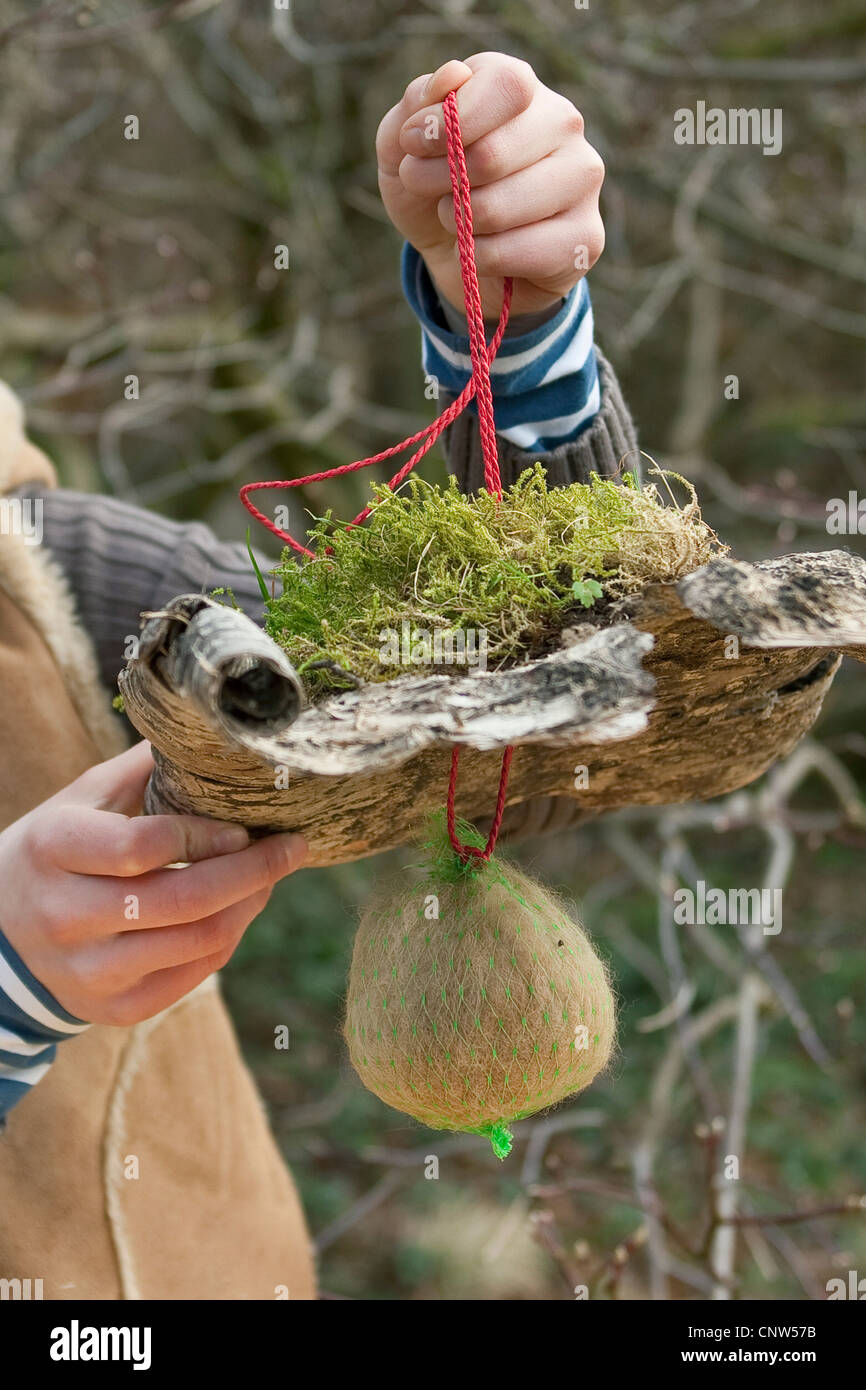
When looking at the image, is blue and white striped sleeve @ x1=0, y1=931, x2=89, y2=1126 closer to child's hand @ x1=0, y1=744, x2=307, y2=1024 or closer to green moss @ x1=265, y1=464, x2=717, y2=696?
child's hand @ x1=0, y1=744, x2=307, y2=1024

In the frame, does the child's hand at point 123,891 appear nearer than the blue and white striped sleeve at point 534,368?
Yes

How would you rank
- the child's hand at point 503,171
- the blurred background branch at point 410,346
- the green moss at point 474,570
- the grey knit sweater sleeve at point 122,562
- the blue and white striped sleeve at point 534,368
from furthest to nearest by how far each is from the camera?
1. the blurred background branch at point 410,346
2. the grey knit sweater sleeve at point 122,562
3. the blue and white striped sleeve at point 534,368
4. the child's hand at point 503,171
5. the green moss at point 474,570

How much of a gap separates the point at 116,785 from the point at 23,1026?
23 cm

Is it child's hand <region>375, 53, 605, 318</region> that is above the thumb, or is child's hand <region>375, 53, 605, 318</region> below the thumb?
above

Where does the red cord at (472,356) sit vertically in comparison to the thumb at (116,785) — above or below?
above

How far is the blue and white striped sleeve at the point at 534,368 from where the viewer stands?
92 centimetres

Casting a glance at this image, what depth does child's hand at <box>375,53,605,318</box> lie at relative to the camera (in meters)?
0.80

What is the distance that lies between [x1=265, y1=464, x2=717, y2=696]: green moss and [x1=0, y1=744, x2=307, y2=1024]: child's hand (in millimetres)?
168

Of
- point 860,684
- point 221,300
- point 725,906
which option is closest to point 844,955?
point 725,906

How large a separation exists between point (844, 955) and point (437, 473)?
2.12 m

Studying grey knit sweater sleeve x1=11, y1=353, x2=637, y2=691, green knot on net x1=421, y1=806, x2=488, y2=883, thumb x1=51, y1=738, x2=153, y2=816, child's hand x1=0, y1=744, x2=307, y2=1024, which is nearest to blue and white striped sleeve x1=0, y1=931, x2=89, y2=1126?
child's hand x1=0, y1=744, x2=307, y2=1024

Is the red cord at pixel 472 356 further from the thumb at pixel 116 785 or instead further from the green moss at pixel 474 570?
the thumb at pixel 116 785

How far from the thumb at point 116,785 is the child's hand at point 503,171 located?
0.45m

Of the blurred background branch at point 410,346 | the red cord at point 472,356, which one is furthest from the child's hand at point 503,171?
the blurred background branch at point 410,346
